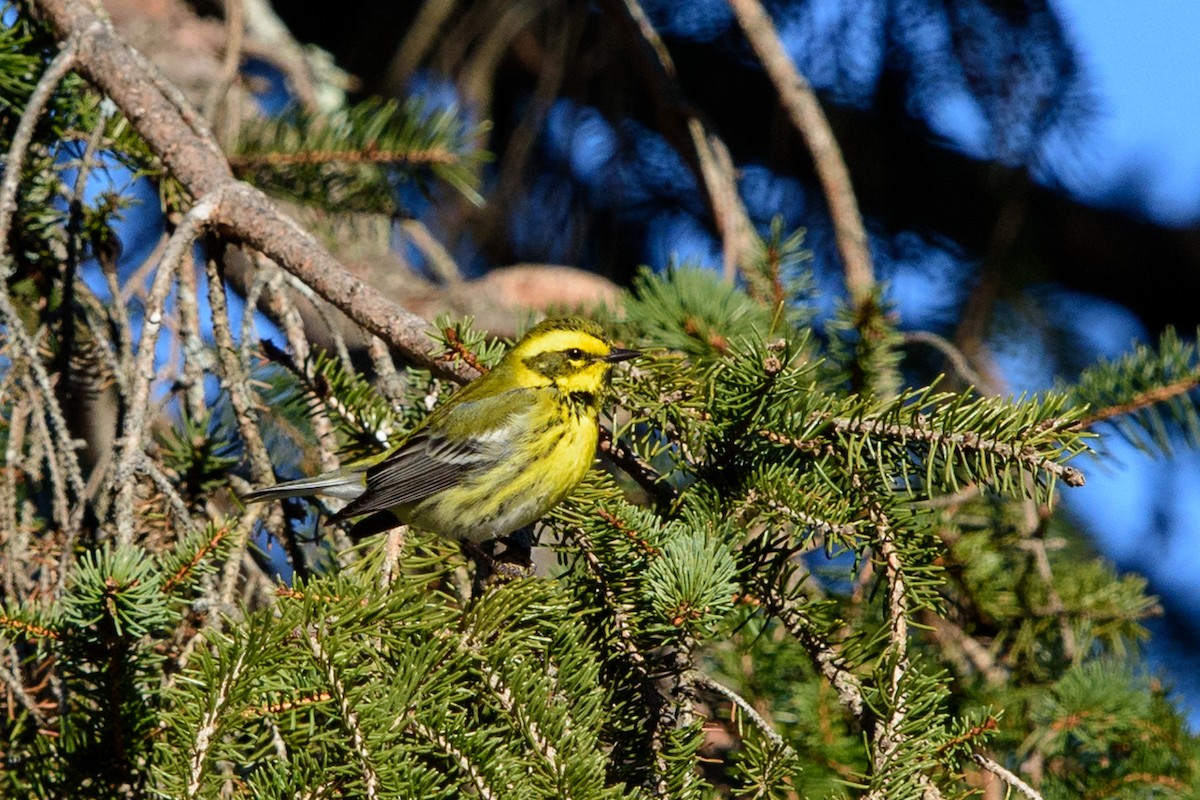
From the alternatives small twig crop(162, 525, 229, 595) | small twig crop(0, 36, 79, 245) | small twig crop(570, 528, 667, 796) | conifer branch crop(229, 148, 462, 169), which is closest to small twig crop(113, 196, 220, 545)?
small twig crop(162, 525, 229, 595)

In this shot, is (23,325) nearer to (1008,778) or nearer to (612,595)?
(612,595)

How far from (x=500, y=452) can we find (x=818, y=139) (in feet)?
5.32

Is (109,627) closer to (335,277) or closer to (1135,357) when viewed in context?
(335,277)

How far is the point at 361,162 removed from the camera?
3.56 meters

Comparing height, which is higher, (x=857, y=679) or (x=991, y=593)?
(x=857, y=679)

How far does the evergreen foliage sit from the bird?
0.10 m

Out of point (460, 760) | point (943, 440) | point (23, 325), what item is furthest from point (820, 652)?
point (23, 325)

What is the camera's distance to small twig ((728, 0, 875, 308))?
3955mm

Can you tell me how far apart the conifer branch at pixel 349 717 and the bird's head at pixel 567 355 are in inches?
52.4

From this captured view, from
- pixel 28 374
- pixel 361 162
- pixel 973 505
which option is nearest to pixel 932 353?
pixel 973 505

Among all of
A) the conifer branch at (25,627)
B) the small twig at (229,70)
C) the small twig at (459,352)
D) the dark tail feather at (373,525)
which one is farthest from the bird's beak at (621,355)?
the small twig at (229,70)

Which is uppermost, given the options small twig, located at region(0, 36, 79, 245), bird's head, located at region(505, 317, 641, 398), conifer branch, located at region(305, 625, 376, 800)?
small twig, located at region(0, 36, 79, 245)

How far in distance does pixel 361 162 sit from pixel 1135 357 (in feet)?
7.58

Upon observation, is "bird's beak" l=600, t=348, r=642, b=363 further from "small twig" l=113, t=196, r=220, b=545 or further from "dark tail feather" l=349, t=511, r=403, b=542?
"small twig" l=113, t=196, r=220, b=545
